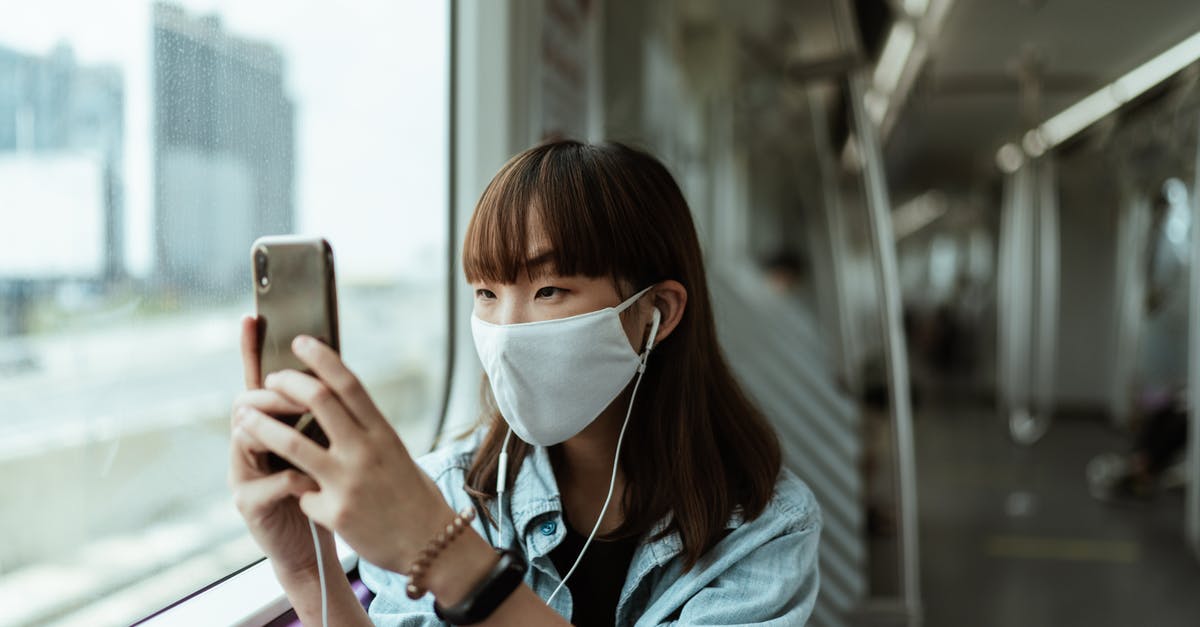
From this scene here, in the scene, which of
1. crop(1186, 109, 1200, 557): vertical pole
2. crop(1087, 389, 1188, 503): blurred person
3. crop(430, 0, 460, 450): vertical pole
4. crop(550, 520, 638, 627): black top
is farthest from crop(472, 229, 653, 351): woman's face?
crop(1087, 389, 1188, 503): blurred person

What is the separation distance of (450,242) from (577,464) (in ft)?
3.29

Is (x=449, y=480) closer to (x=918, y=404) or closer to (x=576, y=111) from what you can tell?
(x=576, y=111)

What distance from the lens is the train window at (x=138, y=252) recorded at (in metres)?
0.98

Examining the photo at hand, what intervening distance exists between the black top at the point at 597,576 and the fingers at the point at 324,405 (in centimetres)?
54

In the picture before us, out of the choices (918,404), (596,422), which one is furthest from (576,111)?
(918,404)

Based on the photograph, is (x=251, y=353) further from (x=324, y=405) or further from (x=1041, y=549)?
(x=1041, y=549)

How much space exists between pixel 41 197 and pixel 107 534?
44cm

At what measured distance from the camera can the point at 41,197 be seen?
988 mm

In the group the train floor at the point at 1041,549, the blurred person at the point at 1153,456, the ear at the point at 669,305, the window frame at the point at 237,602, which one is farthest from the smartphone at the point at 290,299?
the blurred person at the point at 1153,456

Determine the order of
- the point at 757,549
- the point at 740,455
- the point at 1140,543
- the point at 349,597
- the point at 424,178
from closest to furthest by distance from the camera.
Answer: the point at 349,597 → the point at 757,549 → the point at 740,455 → the point at 424,178 → the point at 1140,543

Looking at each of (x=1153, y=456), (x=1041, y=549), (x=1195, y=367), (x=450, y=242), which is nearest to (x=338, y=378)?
(x=450, y=242)

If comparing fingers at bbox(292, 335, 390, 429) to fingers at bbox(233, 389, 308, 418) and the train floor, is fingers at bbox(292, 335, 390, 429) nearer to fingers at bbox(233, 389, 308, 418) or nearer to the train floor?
fingers at bbox(233, 389, 308, 418)

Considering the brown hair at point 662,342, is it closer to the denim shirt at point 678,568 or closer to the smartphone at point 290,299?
the denim shirt at point 678,568

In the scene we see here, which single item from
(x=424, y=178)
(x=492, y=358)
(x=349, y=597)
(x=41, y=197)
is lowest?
(x=349, y=597)
